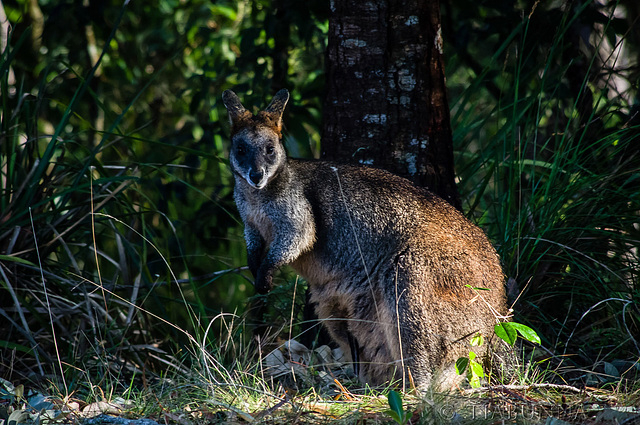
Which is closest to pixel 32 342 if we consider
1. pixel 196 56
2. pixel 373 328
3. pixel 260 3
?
pixel 373 328

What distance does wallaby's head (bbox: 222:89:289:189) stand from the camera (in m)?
3.70

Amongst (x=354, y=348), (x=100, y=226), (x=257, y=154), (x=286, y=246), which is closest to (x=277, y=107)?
(x=257, y=154)

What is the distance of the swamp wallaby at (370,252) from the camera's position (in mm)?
3576

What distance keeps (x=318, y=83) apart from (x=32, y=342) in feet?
9.08

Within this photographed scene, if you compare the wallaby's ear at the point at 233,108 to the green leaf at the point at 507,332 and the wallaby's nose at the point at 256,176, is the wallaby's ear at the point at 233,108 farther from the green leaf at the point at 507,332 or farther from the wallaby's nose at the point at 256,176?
the green leaf at the point at 507,332

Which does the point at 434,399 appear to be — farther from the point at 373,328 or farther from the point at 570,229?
the point at 570,229

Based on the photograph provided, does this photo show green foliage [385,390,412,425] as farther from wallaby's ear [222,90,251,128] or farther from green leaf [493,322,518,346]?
wallaby's ear [222,90,251,128]

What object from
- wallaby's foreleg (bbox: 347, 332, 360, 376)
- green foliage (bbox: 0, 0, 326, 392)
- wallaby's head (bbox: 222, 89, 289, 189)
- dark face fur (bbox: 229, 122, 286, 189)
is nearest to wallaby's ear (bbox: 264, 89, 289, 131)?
wallaby's head (bbox: 222, 89, 289, 189)

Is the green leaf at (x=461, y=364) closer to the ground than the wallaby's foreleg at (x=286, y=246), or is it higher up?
closer to the ground

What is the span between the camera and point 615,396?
10.0 feet

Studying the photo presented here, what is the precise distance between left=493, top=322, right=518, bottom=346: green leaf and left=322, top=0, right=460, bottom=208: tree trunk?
4.77 ft

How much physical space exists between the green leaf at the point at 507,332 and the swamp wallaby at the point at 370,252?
232 mm

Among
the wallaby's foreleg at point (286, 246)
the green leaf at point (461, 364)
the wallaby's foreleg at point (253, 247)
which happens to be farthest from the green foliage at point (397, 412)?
the wallaby's foreleg at point (253, 247)

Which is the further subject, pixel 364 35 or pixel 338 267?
pixel 364 35
